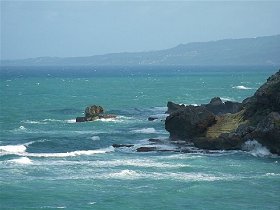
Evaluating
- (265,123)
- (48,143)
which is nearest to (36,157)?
(48,143)

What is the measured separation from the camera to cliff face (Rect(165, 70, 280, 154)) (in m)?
62.6

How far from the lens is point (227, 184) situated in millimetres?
50250

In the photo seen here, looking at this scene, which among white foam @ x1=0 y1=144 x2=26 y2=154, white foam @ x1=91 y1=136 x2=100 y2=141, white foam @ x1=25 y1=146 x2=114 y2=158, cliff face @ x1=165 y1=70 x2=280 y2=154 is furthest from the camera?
white foam @ x1=91 y1=136 x2=100 y2=141

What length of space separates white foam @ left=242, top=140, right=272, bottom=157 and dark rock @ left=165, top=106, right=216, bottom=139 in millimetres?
6066

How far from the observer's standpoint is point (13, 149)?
2603 inches

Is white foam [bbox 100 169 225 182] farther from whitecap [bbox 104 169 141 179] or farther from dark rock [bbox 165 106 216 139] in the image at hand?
dark rock [bbox 165 106 216 139]

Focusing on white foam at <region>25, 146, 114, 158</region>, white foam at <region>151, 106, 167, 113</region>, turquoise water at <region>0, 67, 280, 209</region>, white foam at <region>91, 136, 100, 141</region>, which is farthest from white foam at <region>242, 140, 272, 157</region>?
white foam at <region>151, 106, 167, 113</region>

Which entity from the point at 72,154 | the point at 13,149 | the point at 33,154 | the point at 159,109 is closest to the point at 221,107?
the point at 159,109

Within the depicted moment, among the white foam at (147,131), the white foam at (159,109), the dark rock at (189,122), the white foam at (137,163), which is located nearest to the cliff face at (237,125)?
the dark rock at (189,122)

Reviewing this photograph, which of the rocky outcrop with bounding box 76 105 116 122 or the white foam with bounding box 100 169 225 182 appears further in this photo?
the rocky outcrop with bounding box 76 105 116 122

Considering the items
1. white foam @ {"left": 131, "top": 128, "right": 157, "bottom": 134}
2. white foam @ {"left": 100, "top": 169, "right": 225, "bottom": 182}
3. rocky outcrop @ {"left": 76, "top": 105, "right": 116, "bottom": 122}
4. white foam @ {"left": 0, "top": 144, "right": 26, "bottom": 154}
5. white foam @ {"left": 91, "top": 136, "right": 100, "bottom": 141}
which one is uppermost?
rocky outcrop @ {"left": 76, "top": 105, "right": 116, "bottom": 122}

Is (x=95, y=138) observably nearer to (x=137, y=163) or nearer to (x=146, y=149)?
(x=146, y=149)

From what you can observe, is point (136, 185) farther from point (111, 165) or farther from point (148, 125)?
point (148, 125)

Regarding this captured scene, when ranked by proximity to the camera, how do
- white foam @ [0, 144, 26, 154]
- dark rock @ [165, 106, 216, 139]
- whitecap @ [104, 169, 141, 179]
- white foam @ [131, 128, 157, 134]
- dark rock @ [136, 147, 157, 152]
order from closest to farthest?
whitecap @ [104, 169, 141, 179] < white foam @ [0, 144, 26, 154] < dark rock @ [136, 147, 157, 152] < dark rock @ [165, 106, 216, 139] < white foam @ [131, 128, 157, 134]
